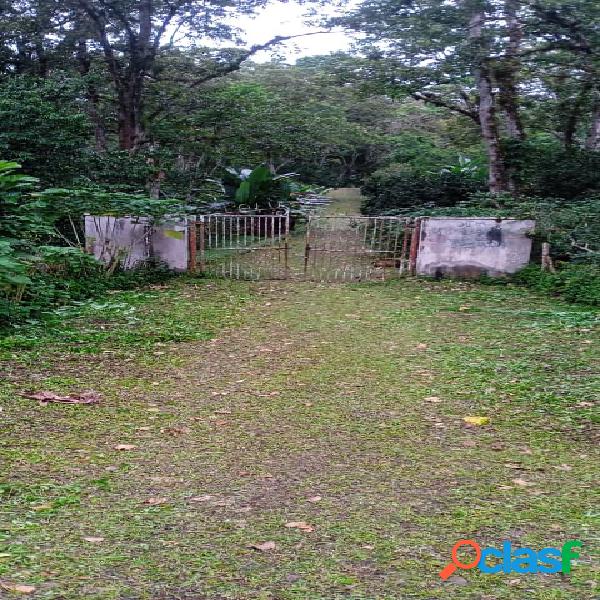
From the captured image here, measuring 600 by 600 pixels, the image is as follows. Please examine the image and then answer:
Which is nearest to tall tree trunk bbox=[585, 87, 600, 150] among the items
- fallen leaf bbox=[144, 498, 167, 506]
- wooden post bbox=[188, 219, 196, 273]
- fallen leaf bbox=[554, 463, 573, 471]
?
wooden post bbox=[188, 219, 196, 273]

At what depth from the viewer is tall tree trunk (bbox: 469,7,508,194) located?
1355cm

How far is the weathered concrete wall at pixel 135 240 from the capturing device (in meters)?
11.0

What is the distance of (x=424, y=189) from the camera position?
1900 centimetres

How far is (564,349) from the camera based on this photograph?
7.08 m

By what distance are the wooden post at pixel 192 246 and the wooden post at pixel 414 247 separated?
13.4 feet

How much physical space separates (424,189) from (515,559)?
1684 cm

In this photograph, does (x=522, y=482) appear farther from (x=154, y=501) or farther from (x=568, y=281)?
(x=568, y=281)

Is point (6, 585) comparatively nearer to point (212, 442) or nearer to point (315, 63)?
point (212, 442)

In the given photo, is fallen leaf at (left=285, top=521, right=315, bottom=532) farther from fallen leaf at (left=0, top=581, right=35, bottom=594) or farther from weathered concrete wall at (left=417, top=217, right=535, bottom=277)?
weathered concrete wall at (left=417, top=217, right=535, bottom=277)

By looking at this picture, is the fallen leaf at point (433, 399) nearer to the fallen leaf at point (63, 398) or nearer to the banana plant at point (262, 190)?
the fallen leaf at point (63, 398)

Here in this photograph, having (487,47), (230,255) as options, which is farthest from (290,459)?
(487,47)

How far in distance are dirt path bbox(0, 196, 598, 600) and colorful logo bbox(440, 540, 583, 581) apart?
0.18 feet

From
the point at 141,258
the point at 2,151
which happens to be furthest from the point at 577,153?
the point at 2,151

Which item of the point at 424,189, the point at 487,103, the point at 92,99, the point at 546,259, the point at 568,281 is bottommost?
the point at 568,281
